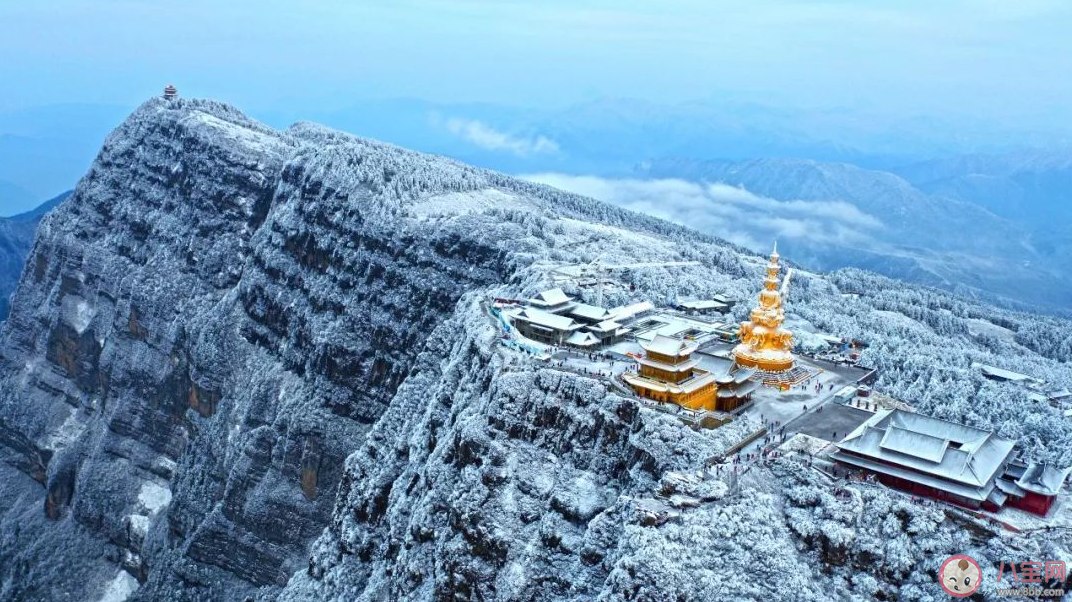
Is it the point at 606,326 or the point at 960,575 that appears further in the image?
the point at 606,326

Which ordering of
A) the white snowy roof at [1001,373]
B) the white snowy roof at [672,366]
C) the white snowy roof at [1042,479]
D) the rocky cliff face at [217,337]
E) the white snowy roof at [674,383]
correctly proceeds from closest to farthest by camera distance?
the white snowy roof at [1042,479]
the white snowy roof at [674,383]
the white snowy roof at [672,366]
the white snowy roof at [1001,373]
the rocky cliff face at [217,337]

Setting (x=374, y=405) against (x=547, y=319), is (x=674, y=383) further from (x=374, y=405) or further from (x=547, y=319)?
(x=374, y=405)

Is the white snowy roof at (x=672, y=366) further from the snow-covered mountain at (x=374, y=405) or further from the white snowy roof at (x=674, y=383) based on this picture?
the snow-covered mountain at (x=374, y=405)

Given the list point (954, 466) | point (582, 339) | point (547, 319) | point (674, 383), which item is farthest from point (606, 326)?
point (954, 466)

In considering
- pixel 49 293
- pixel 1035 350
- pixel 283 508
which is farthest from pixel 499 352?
pixel 49 293

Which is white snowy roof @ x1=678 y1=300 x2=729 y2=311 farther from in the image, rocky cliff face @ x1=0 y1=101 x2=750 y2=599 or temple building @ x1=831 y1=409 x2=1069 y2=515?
temple building @ x1=831 y1=409 x2=1069 y2=515

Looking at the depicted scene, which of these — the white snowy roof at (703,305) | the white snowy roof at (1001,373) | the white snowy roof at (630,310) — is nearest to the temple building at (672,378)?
the white snowy roof at (630,310)
